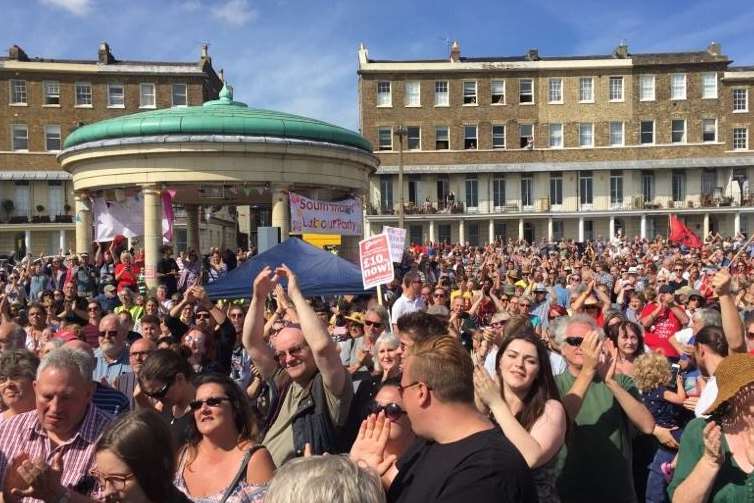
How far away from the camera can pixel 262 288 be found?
4.72m

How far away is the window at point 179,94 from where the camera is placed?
47.5 meters

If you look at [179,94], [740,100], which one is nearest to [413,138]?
[179,94]

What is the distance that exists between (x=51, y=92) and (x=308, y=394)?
49253 mm

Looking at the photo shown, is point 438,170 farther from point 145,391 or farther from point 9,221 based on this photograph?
point 145,391

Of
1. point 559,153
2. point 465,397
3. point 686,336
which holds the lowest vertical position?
point 686,336

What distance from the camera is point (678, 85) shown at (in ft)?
159

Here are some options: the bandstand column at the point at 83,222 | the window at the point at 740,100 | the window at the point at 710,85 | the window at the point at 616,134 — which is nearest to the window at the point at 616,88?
the window at the point at 616,134

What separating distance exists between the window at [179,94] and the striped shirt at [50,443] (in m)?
46.7

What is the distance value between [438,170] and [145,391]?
44.1 meters

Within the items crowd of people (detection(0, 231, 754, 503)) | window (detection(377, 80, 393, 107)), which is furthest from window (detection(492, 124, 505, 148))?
crowd of people (detection(0, 231, 754, 503))

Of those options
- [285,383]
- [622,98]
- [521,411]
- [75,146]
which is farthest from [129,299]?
[622,98]

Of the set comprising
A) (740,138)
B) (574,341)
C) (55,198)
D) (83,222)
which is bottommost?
(574,341)

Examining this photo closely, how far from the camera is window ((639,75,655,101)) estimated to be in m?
48.4

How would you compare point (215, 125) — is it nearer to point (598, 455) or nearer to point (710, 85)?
point (598, 455)
